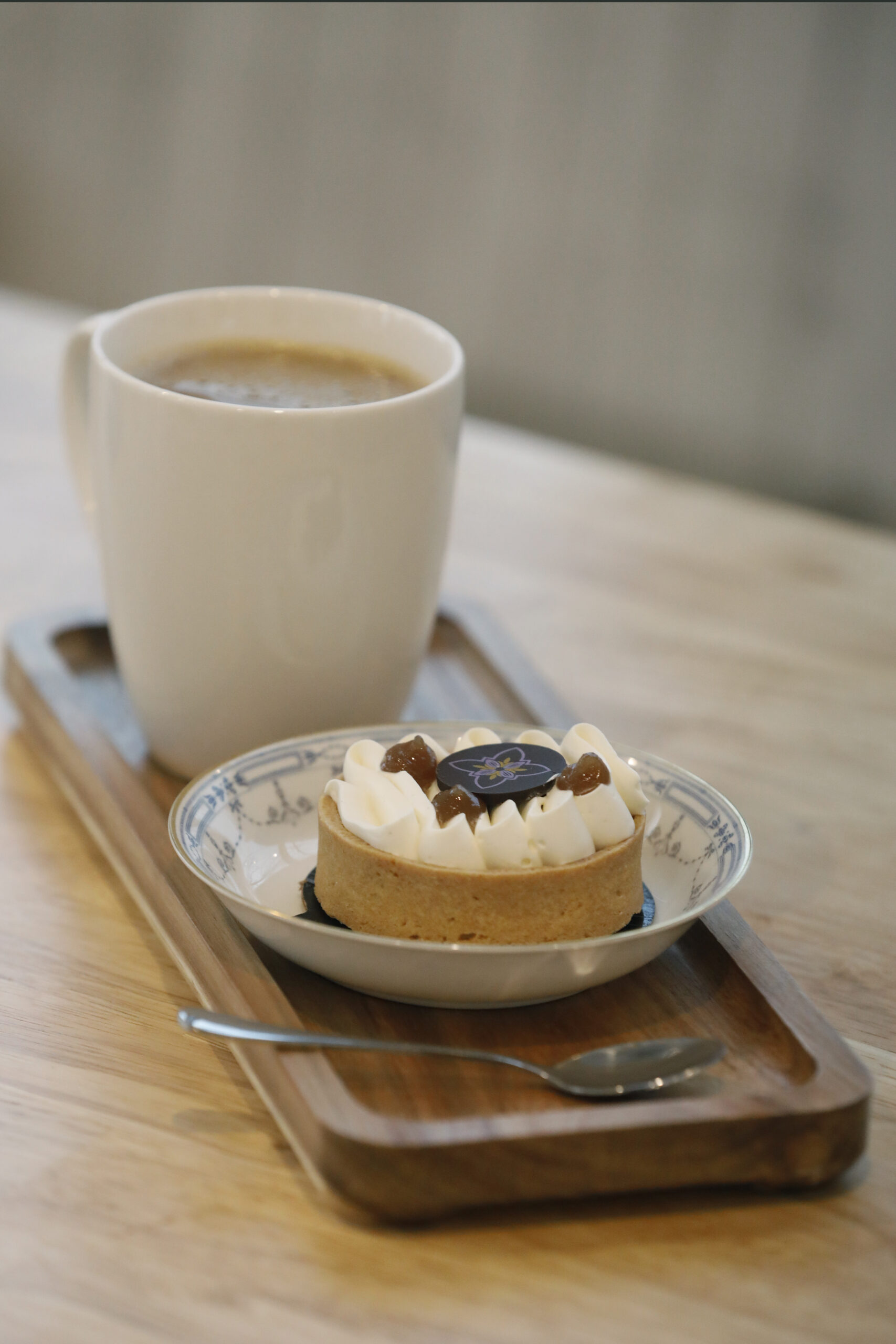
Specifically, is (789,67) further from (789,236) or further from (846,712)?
(846,712)

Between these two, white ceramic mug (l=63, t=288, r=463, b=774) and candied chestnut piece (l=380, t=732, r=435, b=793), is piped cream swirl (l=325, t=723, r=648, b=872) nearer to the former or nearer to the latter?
candied chestnut piece (l=380, t=732, r=435, b=793)

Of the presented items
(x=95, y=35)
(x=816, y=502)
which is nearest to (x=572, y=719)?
(x=816, y=502)

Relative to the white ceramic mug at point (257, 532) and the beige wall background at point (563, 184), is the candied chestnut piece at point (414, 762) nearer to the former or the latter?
the white ceramic mug at point (257, 532)

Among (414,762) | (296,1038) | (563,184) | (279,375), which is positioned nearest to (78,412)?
(279,375)

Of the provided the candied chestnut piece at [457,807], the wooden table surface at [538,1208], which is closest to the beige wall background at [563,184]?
the wooden table surface at [538,1208]

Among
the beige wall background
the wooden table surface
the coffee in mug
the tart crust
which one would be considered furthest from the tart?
the beige wall background
